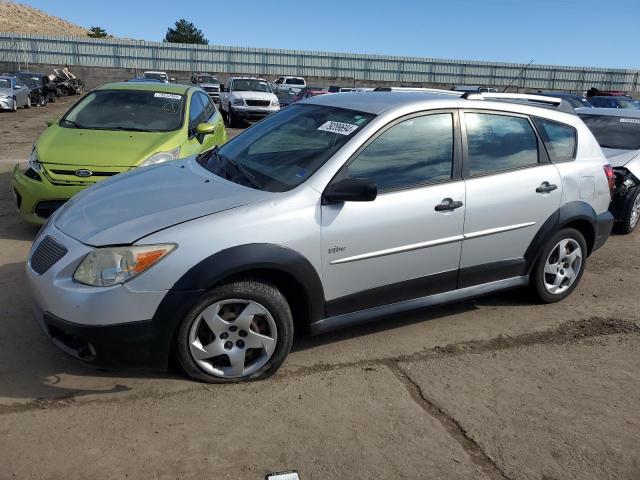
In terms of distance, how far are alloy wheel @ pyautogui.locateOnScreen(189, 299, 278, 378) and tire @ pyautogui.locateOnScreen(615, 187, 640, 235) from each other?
18.7 ft

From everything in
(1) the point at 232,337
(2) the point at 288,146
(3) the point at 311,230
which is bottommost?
(1) the point at 232,337

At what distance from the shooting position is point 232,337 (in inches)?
127

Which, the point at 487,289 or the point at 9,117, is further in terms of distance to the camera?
the point at 9,117

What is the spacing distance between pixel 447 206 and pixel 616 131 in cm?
546

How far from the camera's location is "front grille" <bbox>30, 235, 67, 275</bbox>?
316cm

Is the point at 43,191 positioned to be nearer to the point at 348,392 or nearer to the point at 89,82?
the point at 348,392

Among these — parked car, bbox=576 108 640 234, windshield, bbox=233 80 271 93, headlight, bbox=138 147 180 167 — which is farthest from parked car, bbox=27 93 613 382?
windshield, bbox=233 80 271 93

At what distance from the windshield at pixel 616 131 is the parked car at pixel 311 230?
3.56 m

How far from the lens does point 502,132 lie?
13.7 feet

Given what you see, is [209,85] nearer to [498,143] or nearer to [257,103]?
[257,103]

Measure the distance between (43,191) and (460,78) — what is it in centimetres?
4421

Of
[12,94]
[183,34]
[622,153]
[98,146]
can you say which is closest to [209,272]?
[98,146]

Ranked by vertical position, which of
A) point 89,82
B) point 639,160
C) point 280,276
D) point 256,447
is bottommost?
point 256,447

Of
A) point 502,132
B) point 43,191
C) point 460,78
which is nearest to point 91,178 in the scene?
point 43,191
